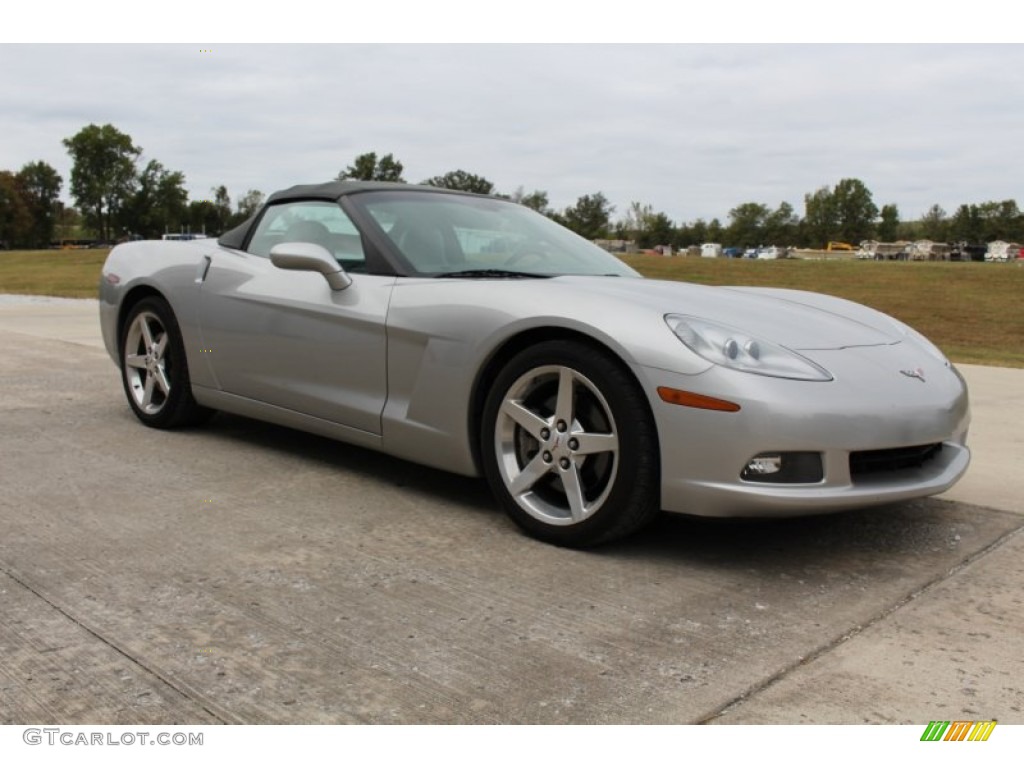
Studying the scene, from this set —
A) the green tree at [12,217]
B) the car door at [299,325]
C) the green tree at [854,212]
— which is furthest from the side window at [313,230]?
the green tree at [12,217]

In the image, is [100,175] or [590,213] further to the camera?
[100,175]

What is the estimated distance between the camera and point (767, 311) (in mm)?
3516

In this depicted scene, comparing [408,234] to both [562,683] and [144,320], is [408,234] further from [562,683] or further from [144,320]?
[562,683]

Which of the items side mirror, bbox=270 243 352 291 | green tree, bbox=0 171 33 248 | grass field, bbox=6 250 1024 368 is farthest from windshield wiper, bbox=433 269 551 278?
green tree, bbox=0 171 33 248

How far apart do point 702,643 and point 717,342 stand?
94 cm

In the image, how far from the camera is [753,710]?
2174mm

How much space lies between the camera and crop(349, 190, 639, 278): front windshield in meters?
3.97

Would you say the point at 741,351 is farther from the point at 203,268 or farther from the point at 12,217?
the point at 12,217

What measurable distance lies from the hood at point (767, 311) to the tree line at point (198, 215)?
8703cm

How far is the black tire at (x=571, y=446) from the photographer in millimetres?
3072

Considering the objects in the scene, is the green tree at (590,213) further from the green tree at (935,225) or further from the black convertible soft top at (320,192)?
the black convertible soft top at (320,192)

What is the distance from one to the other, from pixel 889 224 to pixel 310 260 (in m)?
104

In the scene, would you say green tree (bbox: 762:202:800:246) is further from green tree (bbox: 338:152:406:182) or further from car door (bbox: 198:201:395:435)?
car door (bbox: 198:201:395:435)

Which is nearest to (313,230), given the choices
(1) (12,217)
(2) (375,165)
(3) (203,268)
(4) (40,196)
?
(3) (203,268)
